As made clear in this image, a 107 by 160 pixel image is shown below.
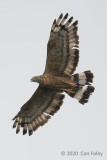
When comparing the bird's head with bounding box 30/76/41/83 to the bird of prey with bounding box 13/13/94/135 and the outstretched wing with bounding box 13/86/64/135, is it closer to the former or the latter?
the bird of prey with bounding box 13/13/94/135

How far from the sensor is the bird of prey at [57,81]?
14.4 meters

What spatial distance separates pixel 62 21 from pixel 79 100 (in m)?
3.03

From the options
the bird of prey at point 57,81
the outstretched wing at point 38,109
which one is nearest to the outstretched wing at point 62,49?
the bird of prey at point 57,81

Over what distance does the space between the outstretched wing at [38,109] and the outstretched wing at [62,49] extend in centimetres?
90

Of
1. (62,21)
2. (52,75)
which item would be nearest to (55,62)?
(52,75)

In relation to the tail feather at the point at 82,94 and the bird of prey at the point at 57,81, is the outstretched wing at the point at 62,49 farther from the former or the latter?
the tail feather at the point at 82,94

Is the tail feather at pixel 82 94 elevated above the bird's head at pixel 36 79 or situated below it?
below

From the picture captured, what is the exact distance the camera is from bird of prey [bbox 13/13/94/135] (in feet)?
47.2

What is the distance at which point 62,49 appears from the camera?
1458 cm

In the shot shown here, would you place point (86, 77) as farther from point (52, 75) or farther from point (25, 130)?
point (25, 130)

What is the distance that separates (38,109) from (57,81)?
1.60 meters

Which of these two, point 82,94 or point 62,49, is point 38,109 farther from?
point 62,49

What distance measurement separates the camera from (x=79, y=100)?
15.4 metres

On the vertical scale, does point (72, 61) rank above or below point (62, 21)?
below
